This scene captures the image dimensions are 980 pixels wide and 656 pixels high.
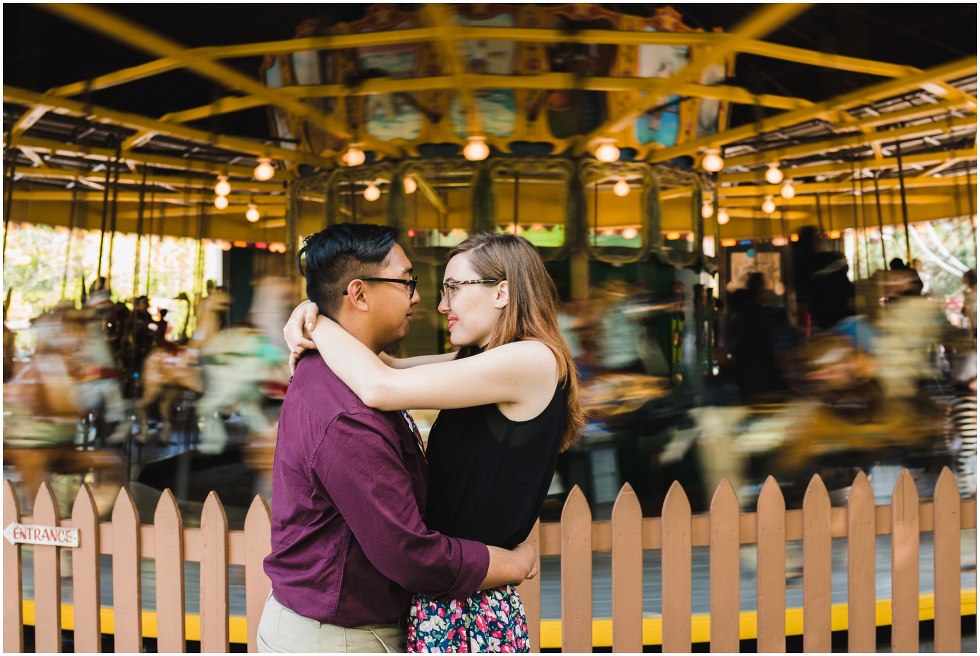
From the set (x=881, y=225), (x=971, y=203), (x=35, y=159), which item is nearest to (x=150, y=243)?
(x=35, y=159)

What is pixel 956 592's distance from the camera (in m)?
2.87

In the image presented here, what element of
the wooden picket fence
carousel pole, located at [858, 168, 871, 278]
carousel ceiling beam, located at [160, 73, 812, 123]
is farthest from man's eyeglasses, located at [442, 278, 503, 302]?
carousel pole, located at [858, 168, 871, 278]

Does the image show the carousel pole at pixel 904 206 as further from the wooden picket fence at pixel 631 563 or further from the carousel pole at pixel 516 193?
the wooden picket fence at pixel 631 563

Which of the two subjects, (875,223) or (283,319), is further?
(875,223)

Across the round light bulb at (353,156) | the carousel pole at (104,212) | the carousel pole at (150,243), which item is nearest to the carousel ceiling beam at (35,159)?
the carousel pole at (104,212)

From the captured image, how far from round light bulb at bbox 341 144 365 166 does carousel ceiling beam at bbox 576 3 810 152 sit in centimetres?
116

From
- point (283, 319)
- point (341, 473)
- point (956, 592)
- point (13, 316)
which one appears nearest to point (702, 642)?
point (956, 592)

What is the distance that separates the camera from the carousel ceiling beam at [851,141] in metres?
4.69

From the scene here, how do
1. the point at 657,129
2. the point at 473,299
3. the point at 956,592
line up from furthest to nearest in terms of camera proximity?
the point at 657,129
the point at 956,592
the point at 473,299

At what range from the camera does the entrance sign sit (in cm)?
266

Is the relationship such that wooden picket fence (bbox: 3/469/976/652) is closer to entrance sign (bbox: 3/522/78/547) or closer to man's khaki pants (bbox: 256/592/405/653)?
entrance sign (bbox: 3/522/78/547)

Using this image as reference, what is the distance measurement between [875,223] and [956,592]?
106 inches

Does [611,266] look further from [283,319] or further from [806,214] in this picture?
[283,319]

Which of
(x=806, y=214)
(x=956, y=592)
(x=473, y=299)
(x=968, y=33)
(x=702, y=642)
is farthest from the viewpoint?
(x=806, y=214)
